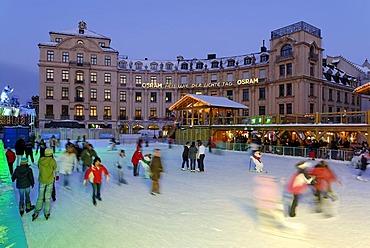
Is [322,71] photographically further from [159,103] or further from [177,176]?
[177,176]

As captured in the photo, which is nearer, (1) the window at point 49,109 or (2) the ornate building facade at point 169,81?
(2) the ornate building facade at point 169,81

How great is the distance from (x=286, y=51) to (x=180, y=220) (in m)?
39.5

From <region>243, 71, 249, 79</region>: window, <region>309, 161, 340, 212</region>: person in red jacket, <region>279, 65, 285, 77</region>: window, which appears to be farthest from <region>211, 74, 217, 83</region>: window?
<region>309, 161, 340, 212</region>: person in red jacket

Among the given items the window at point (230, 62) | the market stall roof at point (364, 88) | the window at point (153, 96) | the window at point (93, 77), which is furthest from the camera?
the window at point (153, 96)

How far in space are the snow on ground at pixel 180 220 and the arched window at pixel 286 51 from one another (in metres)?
33.0

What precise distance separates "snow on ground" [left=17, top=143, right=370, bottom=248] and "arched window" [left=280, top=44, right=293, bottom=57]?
33.0m

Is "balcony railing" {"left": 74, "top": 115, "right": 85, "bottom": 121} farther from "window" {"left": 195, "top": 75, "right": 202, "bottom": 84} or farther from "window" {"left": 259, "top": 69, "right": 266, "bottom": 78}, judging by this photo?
"window" {"left": 259, "top": 69, "right": 266, "bottom": 78}

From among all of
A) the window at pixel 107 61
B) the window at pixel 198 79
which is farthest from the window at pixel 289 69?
the window at pixel 107 61

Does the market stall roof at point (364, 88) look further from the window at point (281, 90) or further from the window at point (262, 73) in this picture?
the window at point (262, 73)

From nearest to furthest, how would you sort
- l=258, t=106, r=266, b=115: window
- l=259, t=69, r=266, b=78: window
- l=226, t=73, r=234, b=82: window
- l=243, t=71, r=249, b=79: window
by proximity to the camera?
l=258, t=106, r=266, b=115: window → l=259, t=69, r=266, b=78: window → l=243, t=71, r=249, b=79: window → l=226, t=73, r=234, b=82: window

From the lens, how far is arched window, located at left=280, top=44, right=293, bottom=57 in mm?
40816

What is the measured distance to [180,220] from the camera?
23.5ft

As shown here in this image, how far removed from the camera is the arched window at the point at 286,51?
4082cm

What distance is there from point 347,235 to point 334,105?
42.9 metres
